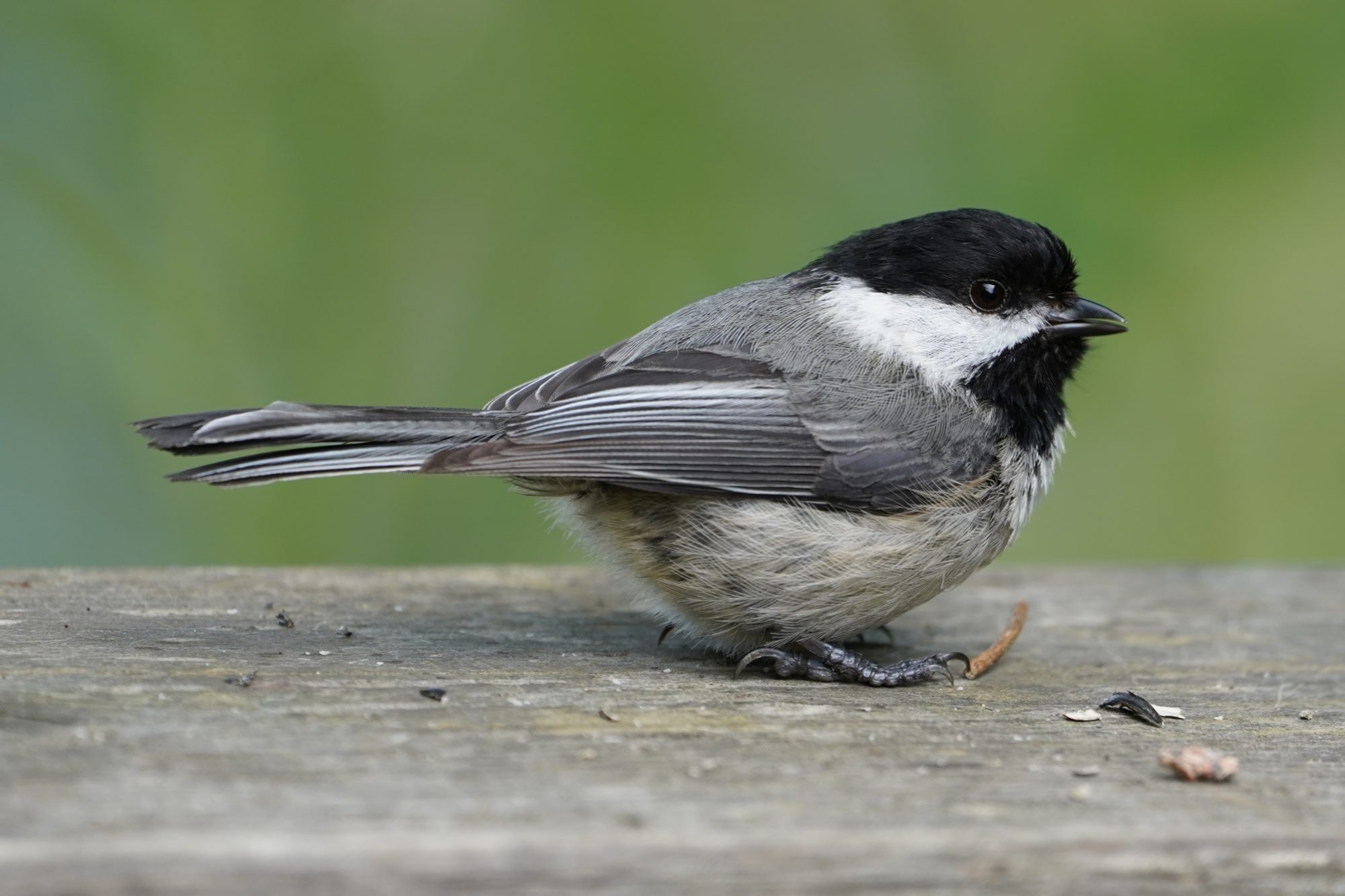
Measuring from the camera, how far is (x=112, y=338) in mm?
3488

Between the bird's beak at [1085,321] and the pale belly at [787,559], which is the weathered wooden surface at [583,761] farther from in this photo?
the bird's beak at [1085,321]

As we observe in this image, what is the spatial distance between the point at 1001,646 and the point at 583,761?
3.93 feet

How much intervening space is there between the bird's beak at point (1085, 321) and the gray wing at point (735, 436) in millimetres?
364

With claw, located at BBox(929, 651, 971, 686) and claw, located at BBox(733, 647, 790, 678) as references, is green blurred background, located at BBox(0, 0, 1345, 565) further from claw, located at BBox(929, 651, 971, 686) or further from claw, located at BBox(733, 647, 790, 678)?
claw, located at BBox(929, 651, 971, 686)

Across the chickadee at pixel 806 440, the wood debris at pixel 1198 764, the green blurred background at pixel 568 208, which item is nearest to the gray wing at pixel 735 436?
the chickadee at pixel 806 440

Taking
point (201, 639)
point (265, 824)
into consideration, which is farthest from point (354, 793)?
point (201, 639)

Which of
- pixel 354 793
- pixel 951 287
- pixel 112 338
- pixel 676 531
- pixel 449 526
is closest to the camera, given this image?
pixel 354 793

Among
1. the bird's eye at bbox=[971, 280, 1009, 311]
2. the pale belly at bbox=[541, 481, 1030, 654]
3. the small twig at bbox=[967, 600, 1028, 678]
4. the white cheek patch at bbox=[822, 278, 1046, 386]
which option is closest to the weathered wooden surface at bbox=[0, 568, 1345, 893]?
the small twig at bbox=[967, 600, 1028, 678]

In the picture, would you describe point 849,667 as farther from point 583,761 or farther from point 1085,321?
point 1085,321

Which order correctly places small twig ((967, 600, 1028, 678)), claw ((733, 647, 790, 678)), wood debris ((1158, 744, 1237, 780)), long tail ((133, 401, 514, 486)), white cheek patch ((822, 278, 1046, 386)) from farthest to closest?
white cheek patch ((822, 278, 1046, 386)) < small twig ((967, 600, 1028, 678)) < claw ((733, 647, 790, 678)) < long tail ((133, 401, 514, 486)) < wood debris ((1158, 744, 1237, 780))

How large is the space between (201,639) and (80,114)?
220 centimetres

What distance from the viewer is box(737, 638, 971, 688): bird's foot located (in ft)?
7.13

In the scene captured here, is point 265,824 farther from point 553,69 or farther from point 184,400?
point 553,69

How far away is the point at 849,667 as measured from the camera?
7.21 ft
